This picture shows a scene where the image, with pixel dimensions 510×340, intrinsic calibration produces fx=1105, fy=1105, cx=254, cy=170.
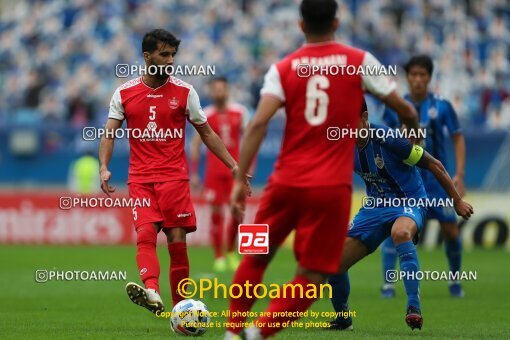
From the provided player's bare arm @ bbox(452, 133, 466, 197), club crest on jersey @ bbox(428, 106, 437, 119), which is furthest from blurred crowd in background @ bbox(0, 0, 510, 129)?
club crest on jersey @ bbox(428, 106, 437, 119)

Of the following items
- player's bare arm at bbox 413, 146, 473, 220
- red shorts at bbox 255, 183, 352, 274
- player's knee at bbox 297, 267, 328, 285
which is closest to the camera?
red shorts at bbox 255, 183, 352, 274

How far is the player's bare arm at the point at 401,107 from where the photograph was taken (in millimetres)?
7523

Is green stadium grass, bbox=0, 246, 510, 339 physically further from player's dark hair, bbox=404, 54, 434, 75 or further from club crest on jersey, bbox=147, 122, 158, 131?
player's dark hair, bbox=404, 54, 434, 75

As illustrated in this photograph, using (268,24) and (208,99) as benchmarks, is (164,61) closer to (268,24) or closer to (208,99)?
(208,99)

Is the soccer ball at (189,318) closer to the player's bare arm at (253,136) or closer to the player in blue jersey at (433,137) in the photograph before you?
the player's bare arm at (253,136)

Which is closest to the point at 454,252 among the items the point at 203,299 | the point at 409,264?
the point at 203,299

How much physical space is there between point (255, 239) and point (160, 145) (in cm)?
231

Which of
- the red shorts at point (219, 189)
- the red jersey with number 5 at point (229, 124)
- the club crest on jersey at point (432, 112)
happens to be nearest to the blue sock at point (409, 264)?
the club crest on jersey at point (432, 112)

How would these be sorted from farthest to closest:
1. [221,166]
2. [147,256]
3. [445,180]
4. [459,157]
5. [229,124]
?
[221,166]
[229,124]
[459,157]
[147,256]
[445,180]

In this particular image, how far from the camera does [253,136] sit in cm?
739

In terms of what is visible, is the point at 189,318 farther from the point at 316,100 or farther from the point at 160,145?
the point at 316,100

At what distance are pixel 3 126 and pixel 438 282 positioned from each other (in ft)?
45.9

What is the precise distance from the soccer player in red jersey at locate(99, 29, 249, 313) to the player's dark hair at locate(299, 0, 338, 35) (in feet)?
8.90

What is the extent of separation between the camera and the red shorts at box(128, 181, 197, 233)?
10008mm
